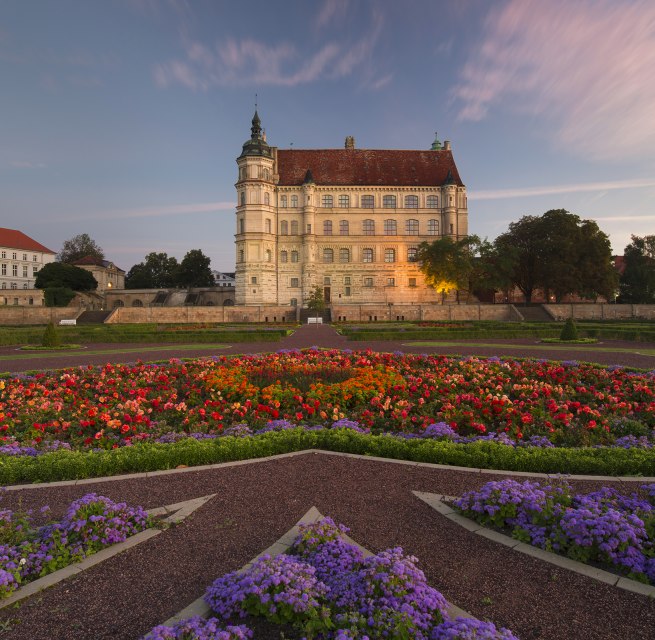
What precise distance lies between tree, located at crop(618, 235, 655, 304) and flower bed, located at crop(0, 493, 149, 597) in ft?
255

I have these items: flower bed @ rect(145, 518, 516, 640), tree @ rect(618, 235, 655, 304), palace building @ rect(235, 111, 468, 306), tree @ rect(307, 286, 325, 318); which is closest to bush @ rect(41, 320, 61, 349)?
flower bed @ rect(145, 518, 516, 640)

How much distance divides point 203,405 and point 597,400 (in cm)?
864

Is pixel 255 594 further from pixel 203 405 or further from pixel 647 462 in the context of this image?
pixel 203 405

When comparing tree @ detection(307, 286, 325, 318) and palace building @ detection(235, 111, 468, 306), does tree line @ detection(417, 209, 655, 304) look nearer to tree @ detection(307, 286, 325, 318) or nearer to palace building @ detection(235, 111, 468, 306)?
palace building @ detection(235, 111, 468, 306)

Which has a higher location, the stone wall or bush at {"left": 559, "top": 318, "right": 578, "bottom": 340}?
the stone wall

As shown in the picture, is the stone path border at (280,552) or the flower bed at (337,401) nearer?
the stone path border at (280,552)

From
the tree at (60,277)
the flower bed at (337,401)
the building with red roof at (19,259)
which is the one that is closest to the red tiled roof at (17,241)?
the building with red roof at (19,259)

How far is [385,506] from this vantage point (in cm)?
535

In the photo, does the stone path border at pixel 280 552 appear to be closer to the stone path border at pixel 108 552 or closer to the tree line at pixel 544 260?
the stone path border at pixel 108 552

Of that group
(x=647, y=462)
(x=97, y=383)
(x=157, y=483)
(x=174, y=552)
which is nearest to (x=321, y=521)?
(x=174, y=552)

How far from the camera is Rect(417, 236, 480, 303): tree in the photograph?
56688 mm

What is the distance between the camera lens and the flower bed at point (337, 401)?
26.6 feet

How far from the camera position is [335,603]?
3.39 meters

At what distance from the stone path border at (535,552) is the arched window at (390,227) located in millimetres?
64036
